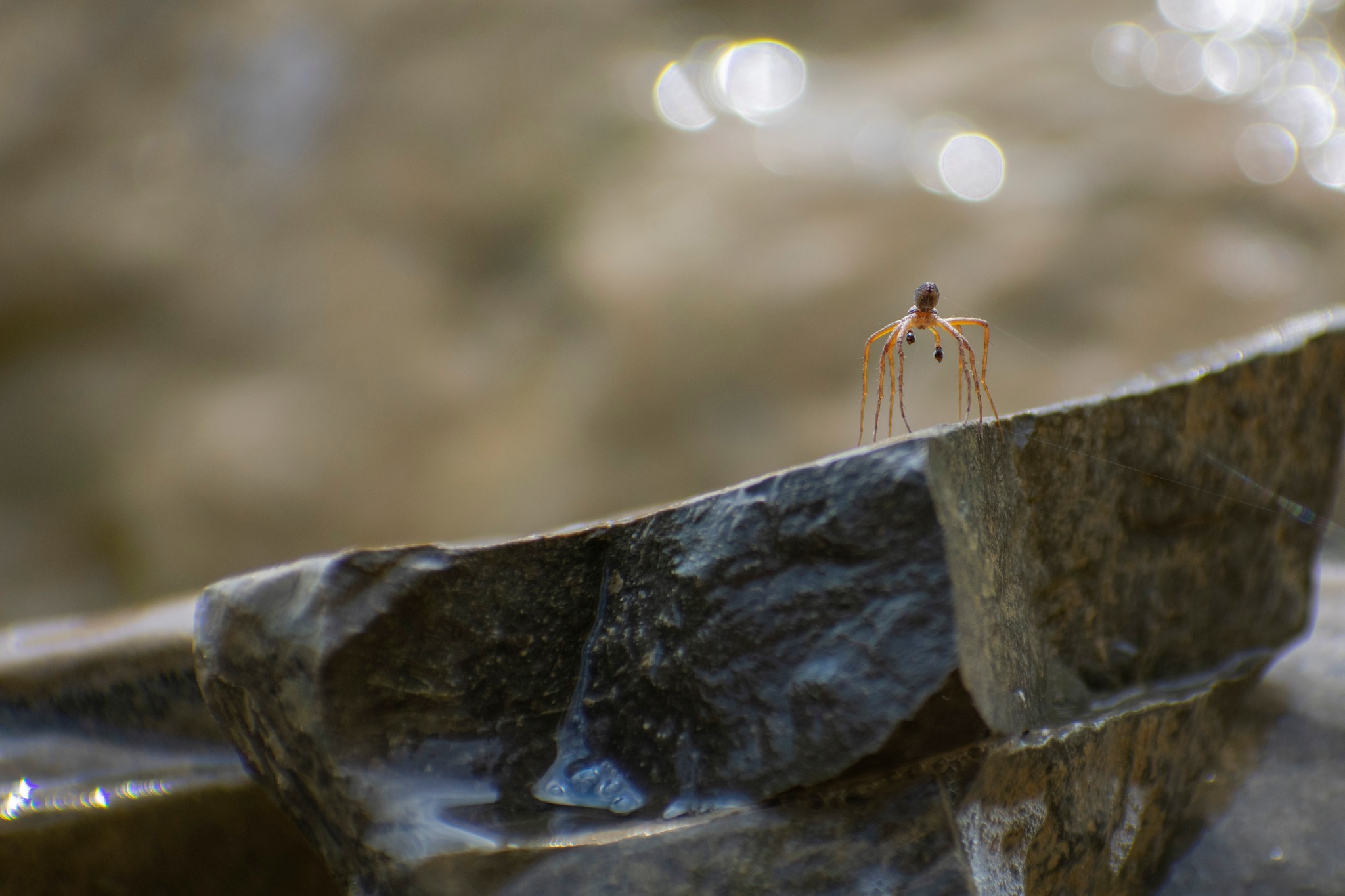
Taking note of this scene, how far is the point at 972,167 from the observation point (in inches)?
214

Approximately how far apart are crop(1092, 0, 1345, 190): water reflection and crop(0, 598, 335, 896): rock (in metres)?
5.21

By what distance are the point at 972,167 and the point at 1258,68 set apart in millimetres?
1502

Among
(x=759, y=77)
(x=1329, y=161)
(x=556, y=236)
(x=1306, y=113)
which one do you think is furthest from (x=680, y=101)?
(x=1329, y=161)

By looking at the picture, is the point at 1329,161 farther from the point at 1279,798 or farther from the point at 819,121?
the point at 1279,798

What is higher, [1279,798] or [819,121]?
[819,121]

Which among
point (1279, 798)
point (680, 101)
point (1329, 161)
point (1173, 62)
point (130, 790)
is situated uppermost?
point (680, 101)

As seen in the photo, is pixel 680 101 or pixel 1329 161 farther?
pixel 680 101

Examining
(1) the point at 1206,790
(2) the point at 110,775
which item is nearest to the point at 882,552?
(1) the point at 1206,790

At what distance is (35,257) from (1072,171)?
6.10 m

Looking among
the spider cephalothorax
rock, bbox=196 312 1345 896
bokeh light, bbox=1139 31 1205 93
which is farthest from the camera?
bokeh light, bbox=1139 31 1205 93

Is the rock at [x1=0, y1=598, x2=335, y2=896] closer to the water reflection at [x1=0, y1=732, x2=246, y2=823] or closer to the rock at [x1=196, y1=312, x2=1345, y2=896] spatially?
the water reflection at [x1=0, y1=732, x2=246, y2=823]

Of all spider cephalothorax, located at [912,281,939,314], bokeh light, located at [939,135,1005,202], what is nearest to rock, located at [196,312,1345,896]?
spider cephalothorax, located at [912,281,939,314]

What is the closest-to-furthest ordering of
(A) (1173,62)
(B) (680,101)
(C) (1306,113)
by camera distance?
(C) (1306,113) → (A) (1173,62) → (B) (680,101)

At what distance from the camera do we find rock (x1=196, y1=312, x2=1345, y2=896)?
1186mm
